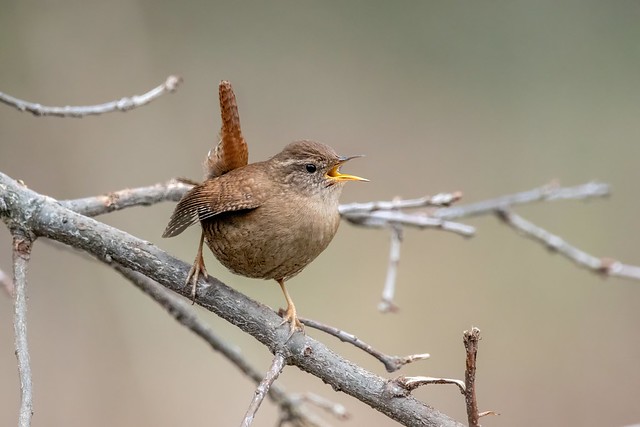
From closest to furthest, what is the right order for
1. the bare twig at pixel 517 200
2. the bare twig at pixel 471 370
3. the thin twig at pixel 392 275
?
the bare twig at pixel 471 370
the thin twig at pixel 392 275
the bare twig at pixel 517 200

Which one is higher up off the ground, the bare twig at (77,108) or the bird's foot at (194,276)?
the bare twig at (77,108)

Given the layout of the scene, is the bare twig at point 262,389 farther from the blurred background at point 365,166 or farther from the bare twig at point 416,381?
the blurred background at point 365,166

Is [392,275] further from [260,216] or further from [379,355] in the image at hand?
[379,355]

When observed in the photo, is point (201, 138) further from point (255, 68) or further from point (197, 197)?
point (197, 197)

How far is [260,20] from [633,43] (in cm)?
257

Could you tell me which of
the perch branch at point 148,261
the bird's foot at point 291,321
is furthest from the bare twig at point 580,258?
the perch branch at point 148,261

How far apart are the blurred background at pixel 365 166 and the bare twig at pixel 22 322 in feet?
7.69

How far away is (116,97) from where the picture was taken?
4.32m

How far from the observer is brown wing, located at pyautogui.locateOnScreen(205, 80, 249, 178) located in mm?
1865

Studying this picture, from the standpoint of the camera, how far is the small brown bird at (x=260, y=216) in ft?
5.99

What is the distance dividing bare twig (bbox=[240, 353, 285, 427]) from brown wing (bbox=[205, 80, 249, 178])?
2.15 ft

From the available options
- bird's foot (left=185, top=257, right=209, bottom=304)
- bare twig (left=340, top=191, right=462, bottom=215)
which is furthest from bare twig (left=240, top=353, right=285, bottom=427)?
bare twig (left=340, top=191, right=462, bottom=215)

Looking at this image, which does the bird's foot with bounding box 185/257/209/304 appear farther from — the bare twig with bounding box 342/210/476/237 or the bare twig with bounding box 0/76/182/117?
the bare twig with bounding box 342/210/476/237

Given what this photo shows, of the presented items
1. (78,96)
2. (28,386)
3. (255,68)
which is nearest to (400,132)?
(255,68)
